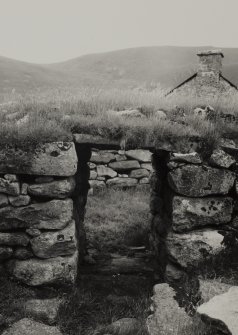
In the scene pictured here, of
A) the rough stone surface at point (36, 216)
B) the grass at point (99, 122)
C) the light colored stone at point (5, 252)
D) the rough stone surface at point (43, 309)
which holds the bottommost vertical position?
the rough stone surface at point (43, 309)

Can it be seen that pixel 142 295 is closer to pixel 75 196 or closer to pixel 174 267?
pixel 174 267

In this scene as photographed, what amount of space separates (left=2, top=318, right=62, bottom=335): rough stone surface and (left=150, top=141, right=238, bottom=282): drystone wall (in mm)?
1762

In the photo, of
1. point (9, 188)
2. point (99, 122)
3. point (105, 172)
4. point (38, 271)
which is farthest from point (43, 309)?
point (105, 172)

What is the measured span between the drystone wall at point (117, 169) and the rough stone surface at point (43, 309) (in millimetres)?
7041

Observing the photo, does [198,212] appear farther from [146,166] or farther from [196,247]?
[146,166]

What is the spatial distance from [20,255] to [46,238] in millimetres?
392

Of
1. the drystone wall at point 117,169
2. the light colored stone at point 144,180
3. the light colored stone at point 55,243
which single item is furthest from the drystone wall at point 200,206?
the light colored stone at point 144,180

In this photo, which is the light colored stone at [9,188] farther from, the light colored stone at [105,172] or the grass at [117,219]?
the light colored stone at [105,172]

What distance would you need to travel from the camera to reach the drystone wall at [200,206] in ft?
15.5

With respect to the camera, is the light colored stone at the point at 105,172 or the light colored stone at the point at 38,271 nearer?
the light colored stone at the point at 38,271

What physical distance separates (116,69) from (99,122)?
3710cm

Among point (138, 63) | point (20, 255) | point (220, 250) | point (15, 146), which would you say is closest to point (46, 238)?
point (20, 255)

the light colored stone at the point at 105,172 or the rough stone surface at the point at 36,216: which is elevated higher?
the rough stone surface at the point at 36,216

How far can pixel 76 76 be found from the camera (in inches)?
1405
